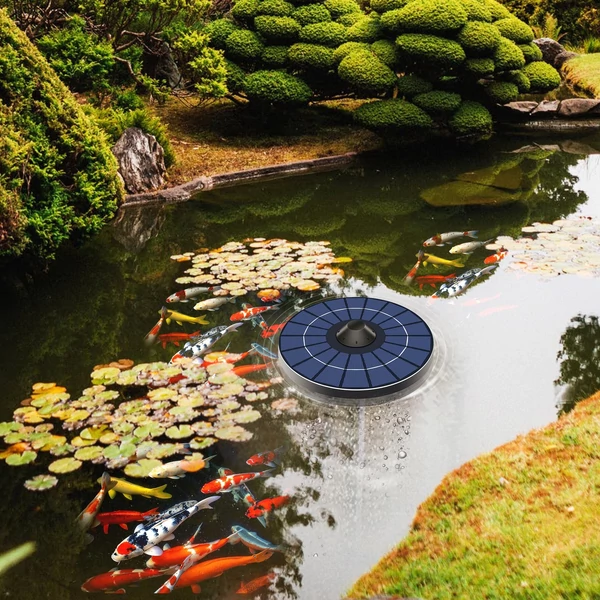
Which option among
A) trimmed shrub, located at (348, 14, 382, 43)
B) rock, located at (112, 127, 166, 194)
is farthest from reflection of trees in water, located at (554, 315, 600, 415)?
trimmed shrub, located at (348, 14, 382, 43)

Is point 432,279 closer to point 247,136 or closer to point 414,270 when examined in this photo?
point 414,270

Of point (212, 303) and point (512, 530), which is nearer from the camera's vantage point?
point (512, 530)

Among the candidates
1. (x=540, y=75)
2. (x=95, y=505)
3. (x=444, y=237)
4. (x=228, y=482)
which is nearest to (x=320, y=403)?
(x=228, y=482)

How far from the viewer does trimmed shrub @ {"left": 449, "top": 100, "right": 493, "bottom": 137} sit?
394 inches

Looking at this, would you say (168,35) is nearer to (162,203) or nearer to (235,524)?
(162,203)

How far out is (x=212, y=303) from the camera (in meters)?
5.80

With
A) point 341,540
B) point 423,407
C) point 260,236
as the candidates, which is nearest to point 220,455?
point 341,540

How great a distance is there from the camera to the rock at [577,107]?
11934 millimetres

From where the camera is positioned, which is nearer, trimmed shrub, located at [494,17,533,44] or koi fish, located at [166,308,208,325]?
koi fish, located at [166,308,208,325]

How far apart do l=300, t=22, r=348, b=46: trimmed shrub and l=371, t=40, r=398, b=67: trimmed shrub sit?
684 millimetres

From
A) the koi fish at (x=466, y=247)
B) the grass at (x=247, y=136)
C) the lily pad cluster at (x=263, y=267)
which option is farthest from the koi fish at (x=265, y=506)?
the grass at (x=247, y=136)

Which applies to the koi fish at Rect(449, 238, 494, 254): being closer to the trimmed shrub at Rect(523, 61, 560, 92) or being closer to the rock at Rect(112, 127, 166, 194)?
the rock at Rect(112, 127, 166, 194)

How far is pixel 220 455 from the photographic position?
396cm

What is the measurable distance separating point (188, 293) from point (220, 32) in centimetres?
633
